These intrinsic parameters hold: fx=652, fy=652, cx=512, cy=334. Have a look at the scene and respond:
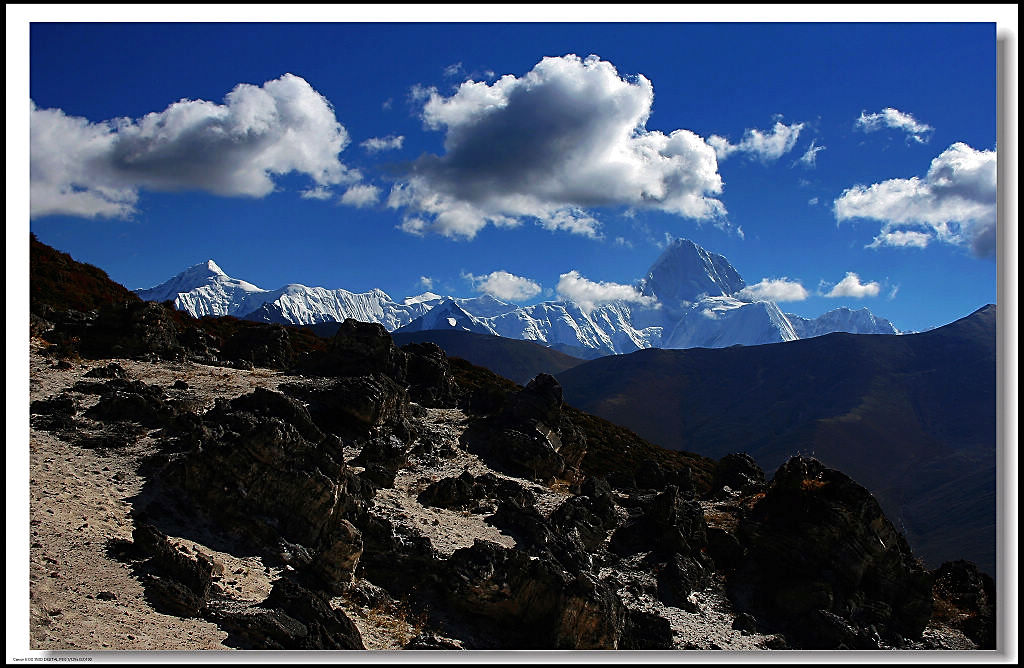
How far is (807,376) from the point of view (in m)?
180

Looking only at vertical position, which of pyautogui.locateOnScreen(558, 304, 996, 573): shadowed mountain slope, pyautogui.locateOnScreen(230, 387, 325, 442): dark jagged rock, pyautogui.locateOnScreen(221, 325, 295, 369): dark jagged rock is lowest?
pyautogui.locateOnScreen(558, 304, 996, 573): shadowed mountain slope

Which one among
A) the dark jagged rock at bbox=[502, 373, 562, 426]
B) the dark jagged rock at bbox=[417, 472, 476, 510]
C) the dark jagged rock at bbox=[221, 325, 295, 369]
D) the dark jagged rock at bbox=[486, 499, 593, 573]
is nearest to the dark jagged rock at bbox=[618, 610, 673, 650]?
the dark jagged rock at bbox=[486, 499, 593, 573]

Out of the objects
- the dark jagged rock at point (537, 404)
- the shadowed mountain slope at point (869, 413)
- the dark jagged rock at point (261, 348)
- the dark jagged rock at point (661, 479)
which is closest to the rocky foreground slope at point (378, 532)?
the dark jagged rock at point (537, 404)

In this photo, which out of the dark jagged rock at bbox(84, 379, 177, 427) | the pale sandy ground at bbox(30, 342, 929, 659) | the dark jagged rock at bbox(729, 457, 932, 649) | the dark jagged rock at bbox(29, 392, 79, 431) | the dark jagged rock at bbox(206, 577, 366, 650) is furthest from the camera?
the dark jagged rock at bbox(729, 457, 932, 649)

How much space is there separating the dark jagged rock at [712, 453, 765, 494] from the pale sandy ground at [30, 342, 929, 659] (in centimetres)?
1225

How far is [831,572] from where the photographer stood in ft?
63.5

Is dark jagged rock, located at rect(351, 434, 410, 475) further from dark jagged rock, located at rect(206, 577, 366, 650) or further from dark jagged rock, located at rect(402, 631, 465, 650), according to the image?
dark jagged rock, located at rect(206, 577, 366, 650)

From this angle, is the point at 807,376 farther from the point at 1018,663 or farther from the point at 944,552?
the point at 1018,663

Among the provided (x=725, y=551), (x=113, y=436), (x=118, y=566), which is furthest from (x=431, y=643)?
(x=725, y=551)

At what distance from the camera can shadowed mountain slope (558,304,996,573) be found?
91125mm

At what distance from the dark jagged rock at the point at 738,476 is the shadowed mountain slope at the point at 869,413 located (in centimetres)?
4956

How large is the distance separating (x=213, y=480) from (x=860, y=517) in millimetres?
18435

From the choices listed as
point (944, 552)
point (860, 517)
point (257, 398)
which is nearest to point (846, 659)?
point (860, 517)

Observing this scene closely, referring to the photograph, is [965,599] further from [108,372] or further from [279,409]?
[108,372]
